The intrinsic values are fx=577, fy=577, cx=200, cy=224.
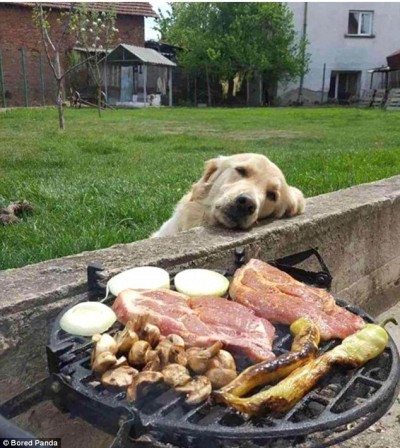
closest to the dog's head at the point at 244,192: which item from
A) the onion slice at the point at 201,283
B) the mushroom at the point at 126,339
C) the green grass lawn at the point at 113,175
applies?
the green grass lawn at the point at 113,175

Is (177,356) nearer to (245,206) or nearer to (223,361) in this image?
(223,361)

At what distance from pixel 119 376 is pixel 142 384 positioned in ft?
0.25

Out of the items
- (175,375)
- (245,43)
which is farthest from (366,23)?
(175,375)

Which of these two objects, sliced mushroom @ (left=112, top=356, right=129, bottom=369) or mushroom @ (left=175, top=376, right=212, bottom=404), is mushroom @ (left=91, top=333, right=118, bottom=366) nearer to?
sliced mushroom @ (left=112, top=356, right=129, bottom=369)

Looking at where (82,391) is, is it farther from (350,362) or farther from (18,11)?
(18,11)

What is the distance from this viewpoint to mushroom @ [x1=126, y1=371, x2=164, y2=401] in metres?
1.38

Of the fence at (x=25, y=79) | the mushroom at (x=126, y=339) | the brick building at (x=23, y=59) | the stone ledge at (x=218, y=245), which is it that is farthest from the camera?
the brick building at (x=23, y=59)

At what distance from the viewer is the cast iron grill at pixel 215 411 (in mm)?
1292

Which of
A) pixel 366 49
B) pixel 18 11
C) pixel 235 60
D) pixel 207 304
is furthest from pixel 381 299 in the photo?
pixel 366 49

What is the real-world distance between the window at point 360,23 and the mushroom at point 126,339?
36.8m

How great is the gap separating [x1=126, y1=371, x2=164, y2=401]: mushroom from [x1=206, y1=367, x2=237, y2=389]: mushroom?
0.44 ft

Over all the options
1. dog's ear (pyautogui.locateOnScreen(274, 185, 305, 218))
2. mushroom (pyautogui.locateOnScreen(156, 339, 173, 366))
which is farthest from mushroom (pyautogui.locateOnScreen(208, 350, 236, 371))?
dog's ear (pyautogui.locateOnScreen(274, 185, 305, 218))

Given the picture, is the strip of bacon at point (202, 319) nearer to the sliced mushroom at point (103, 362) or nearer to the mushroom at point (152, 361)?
the mushroom at point (152, 361)

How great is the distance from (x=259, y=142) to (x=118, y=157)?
13.7 feet
